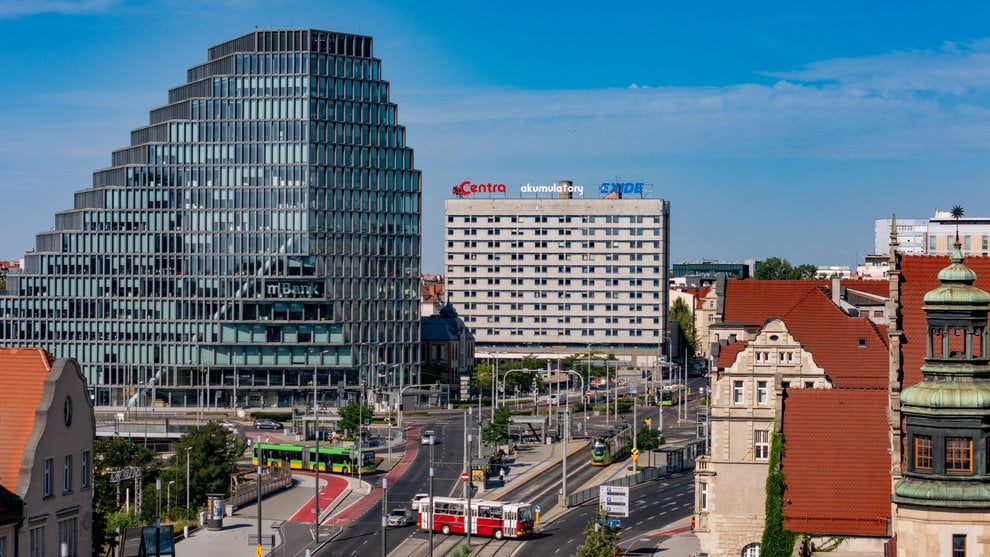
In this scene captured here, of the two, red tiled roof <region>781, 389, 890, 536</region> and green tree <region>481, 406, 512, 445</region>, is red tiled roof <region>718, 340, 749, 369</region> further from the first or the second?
green tree <region>481, 406, 512, 445</region>

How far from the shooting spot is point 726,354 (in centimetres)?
9044

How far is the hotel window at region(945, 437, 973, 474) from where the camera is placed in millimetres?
40562

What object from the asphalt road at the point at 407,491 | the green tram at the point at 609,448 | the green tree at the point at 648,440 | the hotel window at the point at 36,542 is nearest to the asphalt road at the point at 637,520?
the green tram at the point at 609,448

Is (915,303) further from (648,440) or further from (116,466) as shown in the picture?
(648,440)

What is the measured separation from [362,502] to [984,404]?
99.7 meters

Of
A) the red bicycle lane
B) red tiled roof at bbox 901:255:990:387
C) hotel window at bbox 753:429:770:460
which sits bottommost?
the red bicycle lane

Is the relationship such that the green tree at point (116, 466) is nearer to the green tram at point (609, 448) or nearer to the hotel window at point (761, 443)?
the green tram at point (609, 448)

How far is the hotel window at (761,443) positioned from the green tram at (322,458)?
2982 inches

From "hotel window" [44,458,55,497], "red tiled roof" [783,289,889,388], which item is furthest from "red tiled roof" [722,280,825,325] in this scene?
"hotel window" [44,458,55,497]

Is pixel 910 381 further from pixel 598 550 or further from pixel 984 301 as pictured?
pixel 598 550

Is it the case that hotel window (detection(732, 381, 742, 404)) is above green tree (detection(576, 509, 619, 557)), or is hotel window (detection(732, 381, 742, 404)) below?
above

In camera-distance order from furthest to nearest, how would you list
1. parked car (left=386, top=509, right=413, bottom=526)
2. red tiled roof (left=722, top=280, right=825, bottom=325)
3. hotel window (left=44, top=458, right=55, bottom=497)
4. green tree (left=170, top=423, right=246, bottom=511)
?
green tree (left=170, top=423, right=246, bottom=511), parked car (left=386, top=509, right=413, bottom=526), red tiled roof (left=722, top=280, right=825, bottom=325), hotel window (left=44, top=458, right=55, bottom=497)

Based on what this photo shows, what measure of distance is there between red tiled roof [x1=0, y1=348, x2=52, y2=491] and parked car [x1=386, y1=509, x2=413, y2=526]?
6430cm

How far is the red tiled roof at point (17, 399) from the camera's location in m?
54.3
